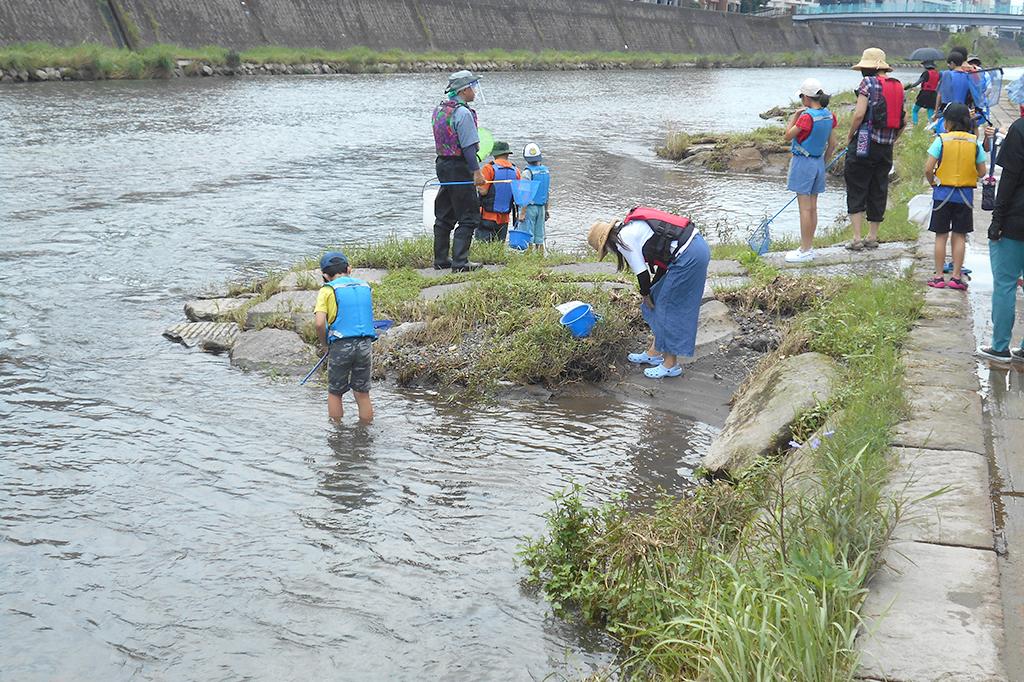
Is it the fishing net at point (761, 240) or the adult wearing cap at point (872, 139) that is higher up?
the adult wearing cap at point (872, 139)

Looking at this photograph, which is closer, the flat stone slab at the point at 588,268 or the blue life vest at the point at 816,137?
the blue life vest at the point at 816,137

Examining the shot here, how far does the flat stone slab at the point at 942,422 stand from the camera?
18.4ft

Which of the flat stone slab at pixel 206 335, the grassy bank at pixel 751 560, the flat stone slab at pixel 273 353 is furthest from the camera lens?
the flat stone slab at pixel 206 335

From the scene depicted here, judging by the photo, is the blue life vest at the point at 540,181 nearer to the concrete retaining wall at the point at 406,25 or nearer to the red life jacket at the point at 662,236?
the red life jacket at the point at 662,236

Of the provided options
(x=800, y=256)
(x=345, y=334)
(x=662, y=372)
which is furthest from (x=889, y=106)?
(x=345, y=334)

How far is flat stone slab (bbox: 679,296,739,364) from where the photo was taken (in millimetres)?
8477

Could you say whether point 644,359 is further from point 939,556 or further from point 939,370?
point 939,556

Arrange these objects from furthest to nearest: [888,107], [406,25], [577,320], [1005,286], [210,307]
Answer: [406,25], [210,307], [888,107], [577,320], [1005,286]

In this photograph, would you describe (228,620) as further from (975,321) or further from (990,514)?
(975,321)

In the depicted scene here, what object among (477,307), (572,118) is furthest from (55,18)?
(477,307)

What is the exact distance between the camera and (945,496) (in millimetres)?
5051

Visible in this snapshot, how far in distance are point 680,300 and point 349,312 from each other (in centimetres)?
243

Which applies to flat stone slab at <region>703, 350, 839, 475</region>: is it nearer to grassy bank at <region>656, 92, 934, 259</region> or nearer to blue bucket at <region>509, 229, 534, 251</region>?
grassy bank at <region>656, 92, 934, 259</region>

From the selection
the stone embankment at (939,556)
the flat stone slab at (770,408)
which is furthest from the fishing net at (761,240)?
the stone embankment at (939,556)
